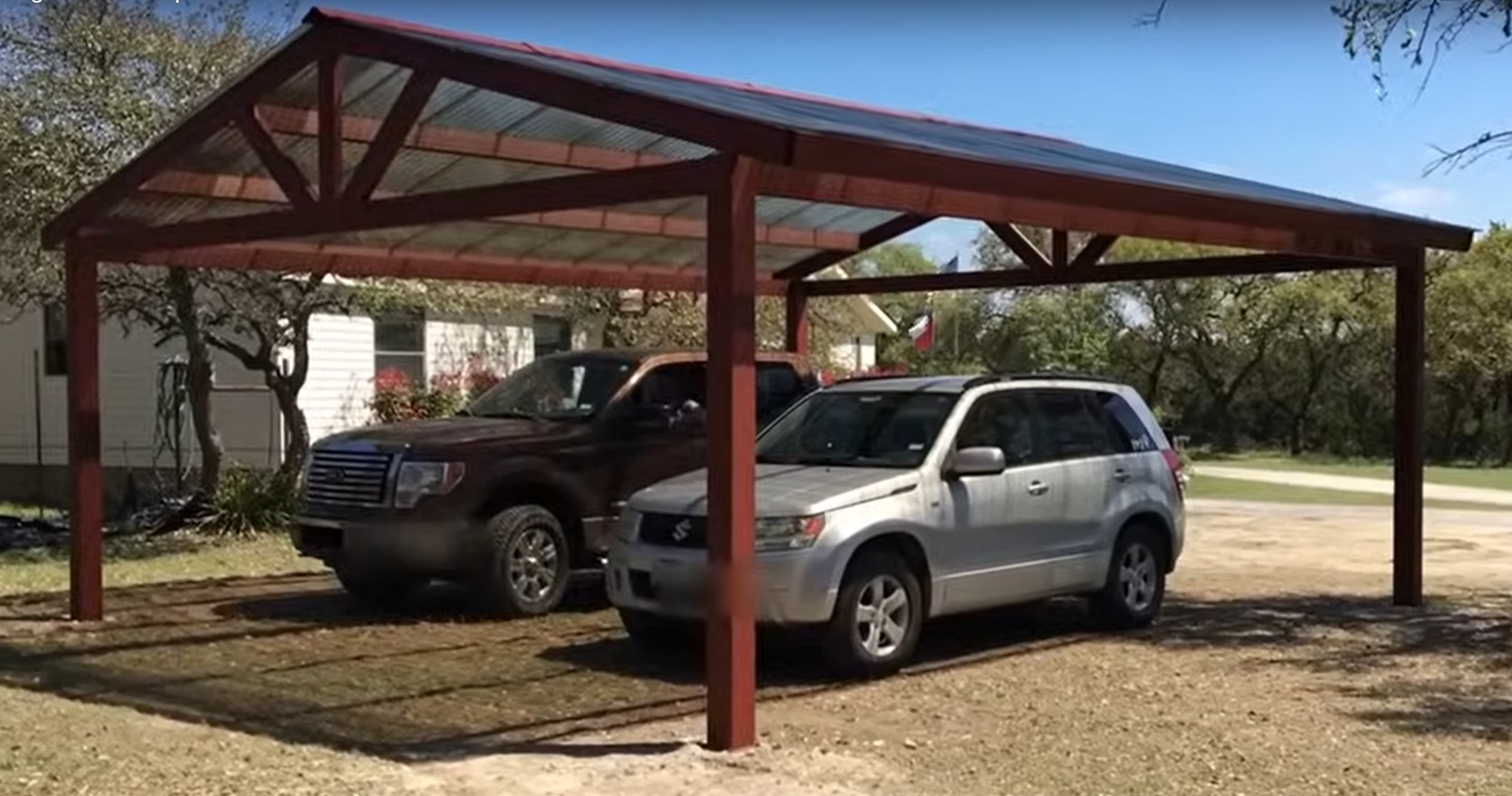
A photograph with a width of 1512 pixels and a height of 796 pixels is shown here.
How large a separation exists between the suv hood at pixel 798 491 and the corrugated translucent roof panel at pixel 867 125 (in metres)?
1.96

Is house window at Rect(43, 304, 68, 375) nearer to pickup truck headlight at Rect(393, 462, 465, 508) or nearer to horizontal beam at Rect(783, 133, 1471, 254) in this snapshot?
pickup truck headlight at Rect(393, 462, 465, 508)

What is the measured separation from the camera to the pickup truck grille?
36.7 feet

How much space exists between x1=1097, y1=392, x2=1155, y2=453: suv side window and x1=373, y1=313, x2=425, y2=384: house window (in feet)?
44.6

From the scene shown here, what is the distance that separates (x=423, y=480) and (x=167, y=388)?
11.0 metres

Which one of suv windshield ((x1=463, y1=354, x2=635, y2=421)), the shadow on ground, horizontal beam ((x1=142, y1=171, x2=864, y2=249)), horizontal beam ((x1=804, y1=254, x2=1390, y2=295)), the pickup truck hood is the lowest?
the shadow on ground

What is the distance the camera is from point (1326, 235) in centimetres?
1124

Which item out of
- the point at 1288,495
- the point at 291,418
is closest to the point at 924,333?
the point at 1288,495

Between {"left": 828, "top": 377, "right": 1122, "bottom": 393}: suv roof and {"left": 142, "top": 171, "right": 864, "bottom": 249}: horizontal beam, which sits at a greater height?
{"left": 142, "top": 171, "right": 864, "bottom": 249}: horizontal beam

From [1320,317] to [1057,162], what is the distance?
1265 inches

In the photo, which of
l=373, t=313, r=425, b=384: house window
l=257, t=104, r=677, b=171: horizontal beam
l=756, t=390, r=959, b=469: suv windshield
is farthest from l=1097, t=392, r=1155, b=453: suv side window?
l=373, t=313, r=425, b=384: house window

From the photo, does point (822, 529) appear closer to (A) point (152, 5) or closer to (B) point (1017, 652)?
(B) point (1017, 652)

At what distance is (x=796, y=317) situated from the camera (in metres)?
15.8

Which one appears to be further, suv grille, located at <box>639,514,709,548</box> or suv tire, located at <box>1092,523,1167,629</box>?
suv tire, located at <box>1092,523,1167,629</box>

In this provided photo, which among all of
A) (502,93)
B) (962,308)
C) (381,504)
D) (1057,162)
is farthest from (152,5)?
(962,308)
